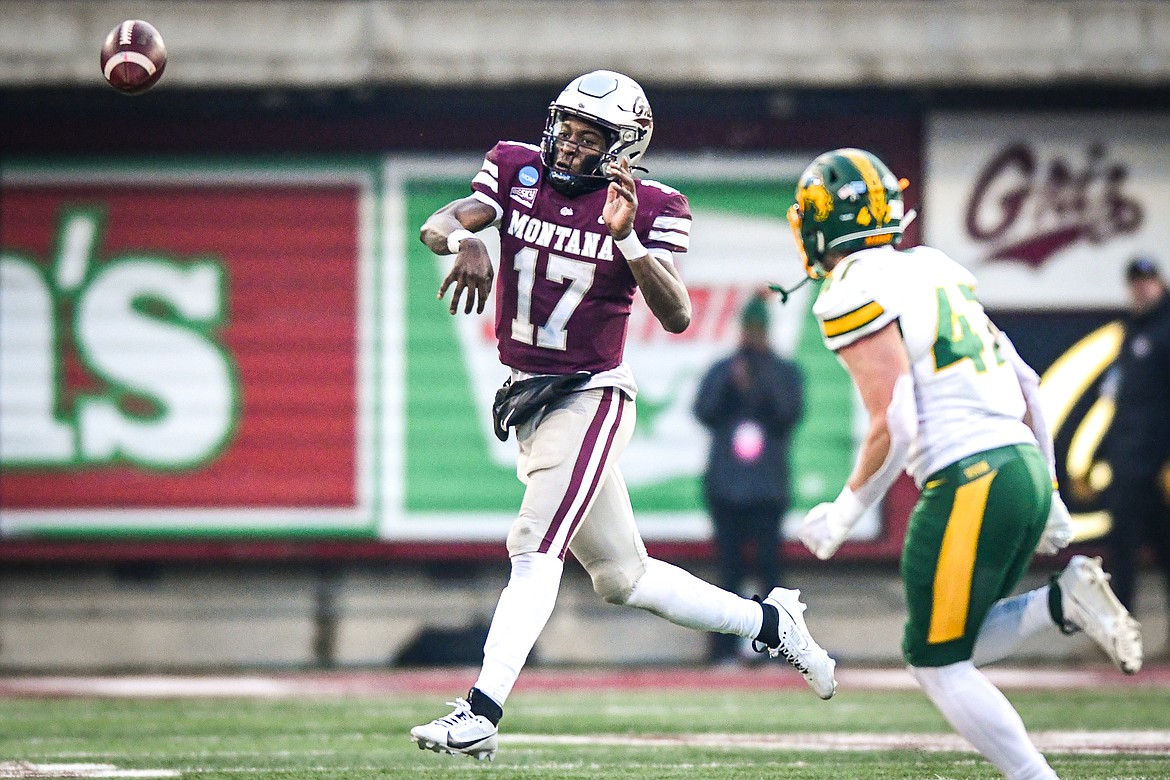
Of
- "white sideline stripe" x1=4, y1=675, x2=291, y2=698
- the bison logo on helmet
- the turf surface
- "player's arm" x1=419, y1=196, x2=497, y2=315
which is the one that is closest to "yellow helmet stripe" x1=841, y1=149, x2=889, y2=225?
the bison logo on helmet

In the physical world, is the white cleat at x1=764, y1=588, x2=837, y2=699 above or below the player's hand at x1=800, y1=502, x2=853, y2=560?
below

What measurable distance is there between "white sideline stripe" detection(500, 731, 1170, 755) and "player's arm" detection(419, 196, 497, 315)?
7.59 ft

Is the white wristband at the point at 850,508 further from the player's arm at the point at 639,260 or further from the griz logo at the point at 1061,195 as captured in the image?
the griz logo at the point at 1061,195

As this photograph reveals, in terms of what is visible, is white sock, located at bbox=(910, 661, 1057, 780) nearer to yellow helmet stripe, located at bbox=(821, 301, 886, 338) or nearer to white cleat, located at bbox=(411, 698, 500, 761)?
yellow helmet stripe, located at bbox=(821, 301, 886, 338)

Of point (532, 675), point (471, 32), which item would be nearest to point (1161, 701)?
point (532, 675)

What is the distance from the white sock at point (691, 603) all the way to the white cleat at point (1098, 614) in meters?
1.24

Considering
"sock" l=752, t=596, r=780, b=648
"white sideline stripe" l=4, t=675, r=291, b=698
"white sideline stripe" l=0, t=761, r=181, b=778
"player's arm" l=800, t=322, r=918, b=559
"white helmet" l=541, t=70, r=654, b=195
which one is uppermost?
"white helmet" l=541, t=70, r=654, b=195

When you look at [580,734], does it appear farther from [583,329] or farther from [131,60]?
[131,60]

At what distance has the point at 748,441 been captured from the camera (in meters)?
10.8

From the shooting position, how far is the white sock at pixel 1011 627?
4.96m

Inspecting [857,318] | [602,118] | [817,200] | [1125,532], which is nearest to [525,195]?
[602,118]

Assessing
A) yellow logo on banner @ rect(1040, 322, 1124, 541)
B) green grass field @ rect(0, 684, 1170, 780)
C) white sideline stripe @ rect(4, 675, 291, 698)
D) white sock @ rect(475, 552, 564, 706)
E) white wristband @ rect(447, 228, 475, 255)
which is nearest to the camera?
white sock @ rect(475, 552, 564, 706)

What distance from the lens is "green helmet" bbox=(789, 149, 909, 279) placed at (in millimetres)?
5051

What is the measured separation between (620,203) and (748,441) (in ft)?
17.9
